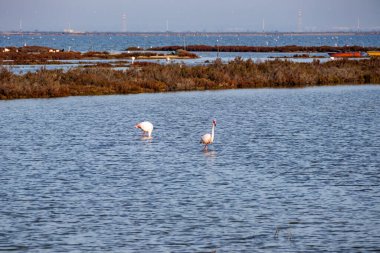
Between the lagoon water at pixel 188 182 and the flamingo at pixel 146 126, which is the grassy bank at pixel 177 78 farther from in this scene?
the flamingo at pixel 146 126

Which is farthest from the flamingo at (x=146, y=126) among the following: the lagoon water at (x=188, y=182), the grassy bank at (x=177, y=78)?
the grassy bank at (x=177, y=78)

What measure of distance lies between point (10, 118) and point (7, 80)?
10.7m

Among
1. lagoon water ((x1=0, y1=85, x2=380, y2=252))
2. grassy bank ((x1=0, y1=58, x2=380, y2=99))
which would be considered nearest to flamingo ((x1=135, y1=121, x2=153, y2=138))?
lagoon water ((x1=0, y1=85, x2=380, y2=252))

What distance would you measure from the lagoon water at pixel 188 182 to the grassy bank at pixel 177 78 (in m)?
7.34

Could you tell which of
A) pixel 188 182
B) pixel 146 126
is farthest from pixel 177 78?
pixel 188 182

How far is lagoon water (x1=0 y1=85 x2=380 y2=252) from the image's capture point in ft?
51.3

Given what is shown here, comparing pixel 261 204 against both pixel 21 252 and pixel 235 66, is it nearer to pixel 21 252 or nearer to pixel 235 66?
pixel 21 252

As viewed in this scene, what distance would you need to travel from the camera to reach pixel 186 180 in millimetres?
21703

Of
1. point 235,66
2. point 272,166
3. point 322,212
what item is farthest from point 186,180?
point 235,66

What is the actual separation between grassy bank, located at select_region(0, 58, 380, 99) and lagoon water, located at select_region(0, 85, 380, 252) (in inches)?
289

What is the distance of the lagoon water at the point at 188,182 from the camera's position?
1565cm

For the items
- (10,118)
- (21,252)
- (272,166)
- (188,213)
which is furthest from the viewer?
(10,118)

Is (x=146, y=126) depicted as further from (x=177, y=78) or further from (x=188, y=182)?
(x=177, y=78)

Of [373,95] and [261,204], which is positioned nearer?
[261,204]
